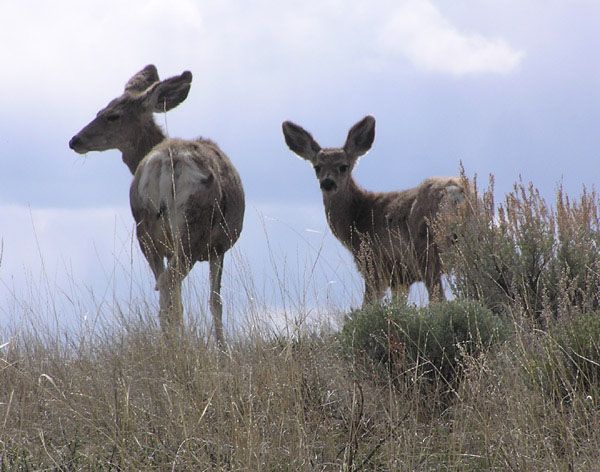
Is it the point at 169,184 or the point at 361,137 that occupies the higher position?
the point at 361,137

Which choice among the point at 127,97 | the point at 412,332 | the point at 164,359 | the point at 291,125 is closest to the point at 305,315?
the point at 412,332

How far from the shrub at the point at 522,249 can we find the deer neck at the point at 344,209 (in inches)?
142

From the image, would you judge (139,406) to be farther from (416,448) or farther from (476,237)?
(476,237)

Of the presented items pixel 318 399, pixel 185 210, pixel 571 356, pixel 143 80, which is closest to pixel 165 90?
pixel 143 80

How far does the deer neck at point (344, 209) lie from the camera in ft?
46.4

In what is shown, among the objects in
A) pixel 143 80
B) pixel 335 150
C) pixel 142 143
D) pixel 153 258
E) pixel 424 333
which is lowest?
pixel 424 333

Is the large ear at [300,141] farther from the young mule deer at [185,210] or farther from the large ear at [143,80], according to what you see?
the young mule deer at [185,210]

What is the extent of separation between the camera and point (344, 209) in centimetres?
1418

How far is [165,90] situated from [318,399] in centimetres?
671

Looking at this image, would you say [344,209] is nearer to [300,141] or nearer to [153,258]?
[300,141]

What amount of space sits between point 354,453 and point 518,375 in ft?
5.69

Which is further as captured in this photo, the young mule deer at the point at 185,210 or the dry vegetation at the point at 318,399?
the young mule deer at the point at 185,210

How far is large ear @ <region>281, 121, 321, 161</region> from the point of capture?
47.5 ft

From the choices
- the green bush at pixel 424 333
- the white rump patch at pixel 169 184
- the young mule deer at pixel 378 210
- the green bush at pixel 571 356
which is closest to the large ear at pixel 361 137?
the young mule deer at pixel 378 210
